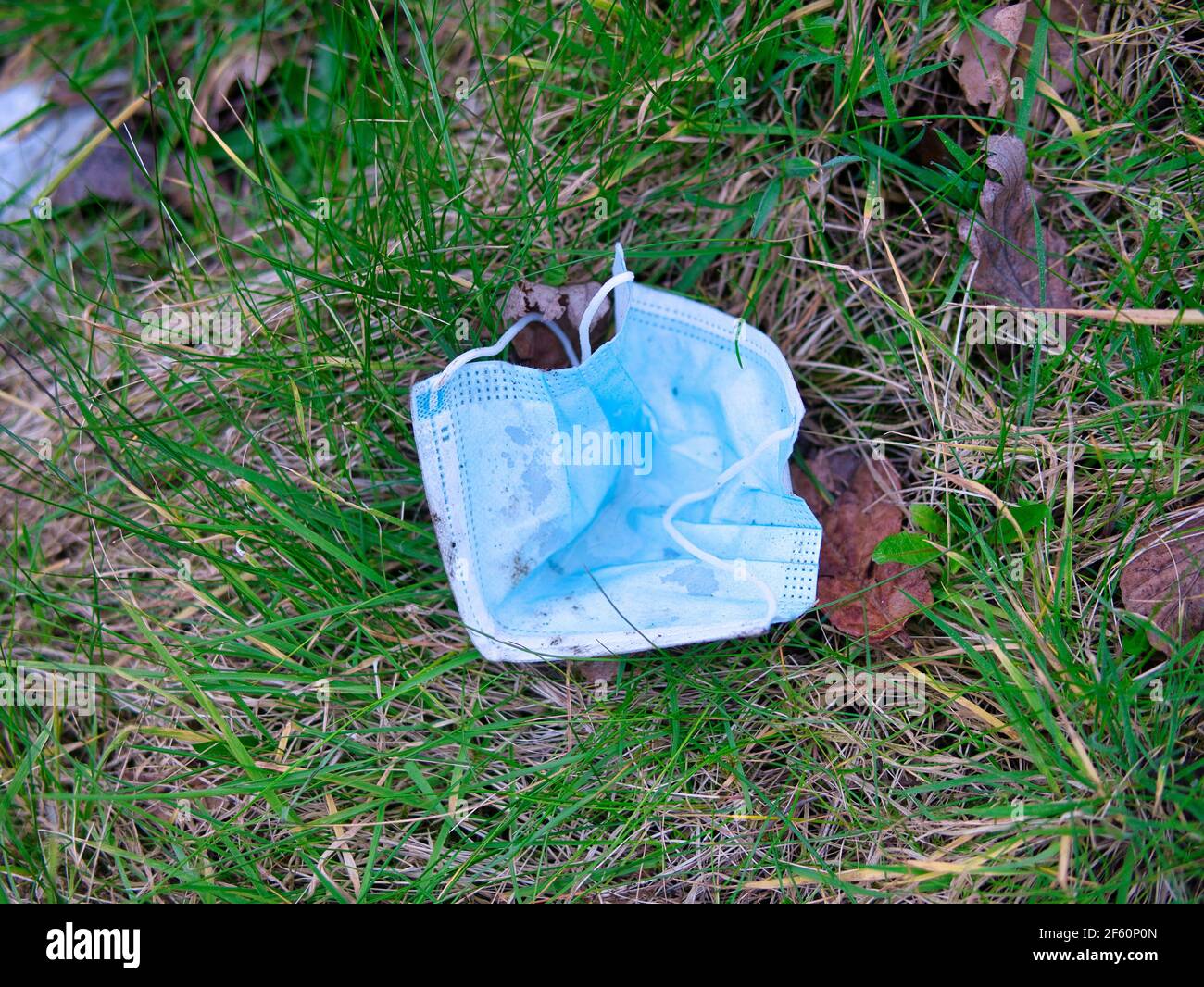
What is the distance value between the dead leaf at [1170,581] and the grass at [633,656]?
0.05 meters

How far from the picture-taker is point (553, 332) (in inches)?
88.2

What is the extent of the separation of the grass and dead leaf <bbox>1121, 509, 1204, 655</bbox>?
5 cm

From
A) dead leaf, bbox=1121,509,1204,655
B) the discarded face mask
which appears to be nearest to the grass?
dead leaf, bbox=1121,509,1204,655

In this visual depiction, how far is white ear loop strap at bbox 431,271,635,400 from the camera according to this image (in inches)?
78.6

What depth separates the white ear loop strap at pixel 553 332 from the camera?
1997 mm

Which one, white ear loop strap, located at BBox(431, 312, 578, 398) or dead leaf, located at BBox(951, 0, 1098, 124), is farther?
dead leaf, located at BBox(951, 0, 1098, 124)

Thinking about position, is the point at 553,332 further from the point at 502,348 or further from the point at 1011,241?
the point at 1011,241

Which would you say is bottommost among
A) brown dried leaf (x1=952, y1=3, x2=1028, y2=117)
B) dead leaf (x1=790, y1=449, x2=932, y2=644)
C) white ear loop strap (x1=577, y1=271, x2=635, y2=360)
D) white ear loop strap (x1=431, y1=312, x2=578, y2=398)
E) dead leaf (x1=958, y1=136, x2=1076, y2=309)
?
dead leaf (x1=790, y1=449, x2=932, y2=644)

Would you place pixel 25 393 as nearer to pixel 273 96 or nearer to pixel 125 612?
pixel 125 612

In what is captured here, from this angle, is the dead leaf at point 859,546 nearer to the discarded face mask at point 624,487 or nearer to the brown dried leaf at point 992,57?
the discarded face mask at point 624,487

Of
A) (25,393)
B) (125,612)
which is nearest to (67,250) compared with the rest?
(25,393)

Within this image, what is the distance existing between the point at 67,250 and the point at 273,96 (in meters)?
0.77

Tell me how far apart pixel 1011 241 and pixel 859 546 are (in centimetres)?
87

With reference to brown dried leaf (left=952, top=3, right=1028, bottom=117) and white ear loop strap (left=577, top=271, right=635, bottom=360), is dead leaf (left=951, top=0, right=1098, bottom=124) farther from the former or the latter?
white ear loop strap (left=577, top=271, right=635, bottom=360)
